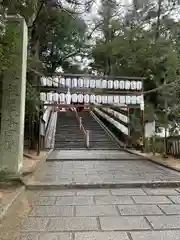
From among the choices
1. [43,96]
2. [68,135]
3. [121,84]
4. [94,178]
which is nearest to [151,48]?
[121,84]

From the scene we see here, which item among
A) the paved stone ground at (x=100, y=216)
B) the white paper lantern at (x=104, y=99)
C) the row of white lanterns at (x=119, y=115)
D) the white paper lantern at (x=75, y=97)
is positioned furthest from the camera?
the row of white lanterns at (x=119, y=115)

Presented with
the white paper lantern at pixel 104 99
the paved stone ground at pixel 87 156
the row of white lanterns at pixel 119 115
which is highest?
the white paper lantern at pixel 104 99

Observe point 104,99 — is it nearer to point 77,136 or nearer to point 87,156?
point 87,156

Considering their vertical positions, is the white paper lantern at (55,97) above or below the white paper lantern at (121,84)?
below

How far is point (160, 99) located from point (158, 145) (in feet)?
12.1

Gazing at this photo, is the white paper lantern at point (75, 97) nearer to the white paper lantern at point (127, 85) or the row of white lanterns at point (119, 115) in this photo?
the white paper lantern at point (127, 85)

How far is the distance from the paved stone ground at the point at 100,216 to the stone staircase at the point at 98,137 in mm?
10522

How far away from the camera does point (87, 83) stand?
1295 cm

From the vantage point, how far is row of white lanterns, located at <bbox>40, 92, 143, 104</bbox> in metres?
12.7

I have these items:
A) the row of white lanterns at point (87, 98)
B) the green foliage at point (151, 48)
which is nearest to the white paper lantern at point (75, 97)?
the row of white lanterns at point (87, 98)

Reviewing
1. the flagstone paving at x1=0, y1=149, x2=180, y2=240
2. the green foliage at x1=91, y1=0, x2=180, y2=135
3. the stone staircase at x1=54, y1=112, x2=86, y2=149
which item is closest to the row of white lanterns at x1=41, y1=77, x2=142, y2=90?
the green foliage at x1=91, y1=0, x2=180, y2=135

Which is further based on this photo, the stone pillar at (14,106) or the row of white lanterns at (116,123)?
the row of white lanterns at (116,123)

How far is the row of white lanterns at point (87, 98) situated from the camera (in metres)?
12.7

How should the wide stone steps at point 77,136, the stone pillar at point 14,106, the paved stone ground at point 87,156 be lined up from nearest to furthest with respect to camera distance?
the stone pillar at point 14,106, the paved stone ground at point 87,156, the wide stone steps at point 77,136
